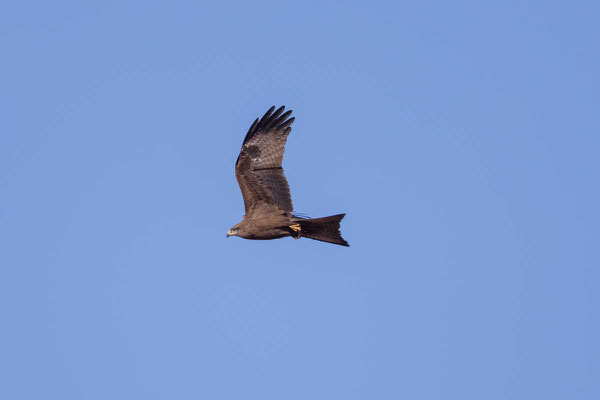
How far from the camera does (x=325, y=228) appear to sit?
9719mm

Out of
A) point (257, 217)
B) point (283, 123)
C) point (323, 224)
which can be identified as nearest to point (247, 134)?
point (283, 123)

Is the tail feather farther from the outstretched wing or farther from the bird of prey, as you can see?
the outstretched wing

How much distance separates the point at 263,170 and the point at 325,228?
152 centimetres

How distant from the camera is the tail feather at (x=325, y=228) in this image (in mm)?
9574

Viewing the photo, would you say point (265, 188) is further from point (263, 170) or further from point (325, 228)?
point (325, 228)

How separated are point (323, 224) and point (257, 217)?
124 cm

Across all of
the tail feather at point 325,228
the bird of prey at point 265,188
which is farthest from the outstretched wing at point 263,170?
the tail feather at point 325,228

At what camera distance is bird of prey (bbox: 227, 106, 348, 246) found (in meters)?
10.2

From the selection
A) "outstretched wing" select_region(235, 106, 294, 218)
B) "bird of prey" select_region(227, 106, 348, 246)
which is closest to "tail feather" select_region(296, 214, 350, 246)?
"bird of prey" select_region(227, 106, 348, 246)

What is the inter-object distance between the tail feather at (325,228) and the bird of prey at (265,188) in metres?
0.02

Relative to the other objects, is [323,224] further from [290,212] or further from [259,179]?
[259,179]

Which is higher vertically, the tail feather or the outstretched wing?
the outstretched wing

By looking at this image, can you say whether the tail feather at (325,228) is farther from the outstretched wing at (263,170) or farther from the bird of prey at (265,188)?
the outstretched wing at (263,170)

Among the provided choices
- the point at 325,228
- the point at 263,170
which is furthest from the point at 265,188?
the point at 325,228
